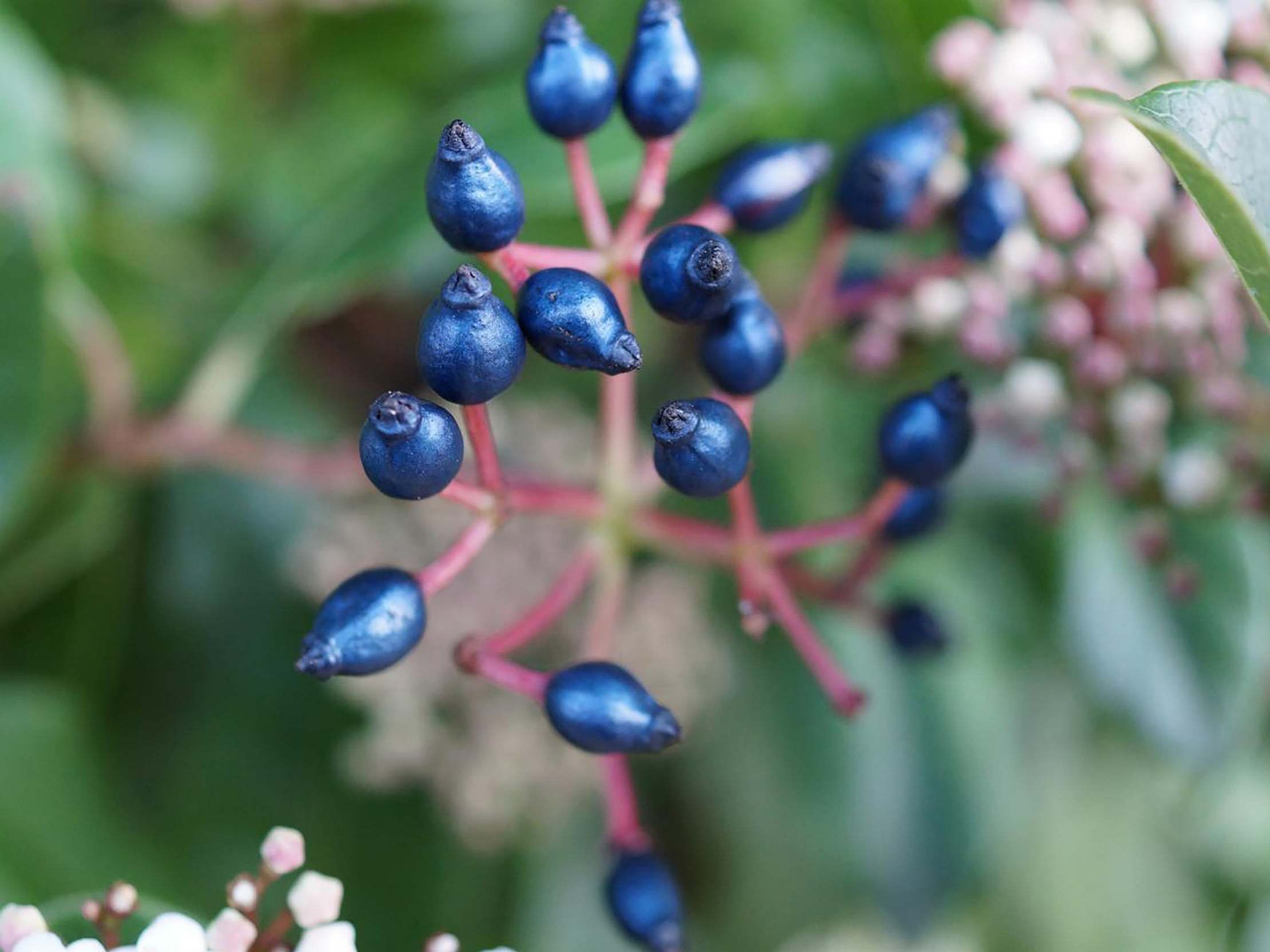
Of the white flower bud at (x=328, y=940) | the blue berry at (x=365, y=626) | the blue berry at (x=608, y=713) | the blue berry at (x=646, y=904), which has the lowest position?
the blue berry at (x=646, y=904)

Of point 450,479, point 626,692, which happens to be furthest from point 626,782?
point 450,479

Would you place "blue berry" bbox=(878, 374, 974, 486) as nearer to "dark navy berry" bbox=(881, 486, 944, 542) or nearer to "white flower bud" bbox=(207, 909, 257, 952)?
"dark navy berry" bbox=(881, 486, 944, 542)

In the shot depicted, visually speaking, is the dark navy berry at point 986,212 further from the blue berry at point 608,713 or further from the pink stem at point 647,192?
the blue berry at point 608,713

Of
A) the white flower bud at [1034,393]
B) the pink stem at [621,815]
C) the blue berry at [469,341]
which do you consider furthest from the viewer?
the white flower bud at [1034,393]

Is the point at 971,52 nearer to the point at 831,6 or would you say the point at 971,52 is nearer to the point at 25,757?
the point at 831,6

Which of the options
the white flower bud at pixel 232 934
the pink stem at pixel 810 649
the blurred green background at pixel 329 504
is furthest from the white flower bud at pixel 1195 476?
the white flower bud at pixel 232 934

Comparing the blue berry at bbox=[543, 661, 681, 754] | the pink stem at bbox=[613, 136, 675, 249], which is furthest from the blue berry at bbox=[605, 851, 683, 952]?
the pink stem at bbox=[613, 136, 675, 249]
